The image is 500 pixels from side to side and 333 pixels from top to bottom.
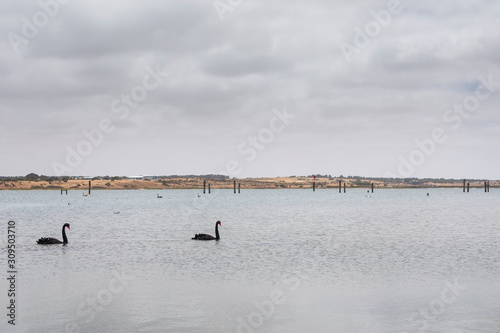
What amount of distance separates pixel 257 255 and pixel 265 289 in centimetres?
1223

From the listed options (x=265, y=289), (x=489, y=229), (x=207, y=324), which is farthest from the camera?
(x=489, y=229)

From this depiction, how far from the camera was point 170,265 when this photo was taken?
1312 inches

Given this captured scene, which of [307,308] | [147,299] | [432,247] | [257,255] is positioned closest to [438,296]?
[307,308]

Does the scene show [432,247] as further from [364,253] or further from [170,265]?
[170,265]

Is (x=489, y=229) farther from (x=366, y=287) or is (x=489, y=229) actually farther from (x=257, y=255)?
(x=366, y=287)

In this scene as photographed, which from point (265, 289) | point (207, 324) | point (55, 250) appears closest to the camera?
point (207, 324)

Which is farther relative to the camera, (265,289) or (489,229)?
(489,229)

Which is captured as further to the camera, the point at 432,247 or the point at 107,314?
the point at 432,247

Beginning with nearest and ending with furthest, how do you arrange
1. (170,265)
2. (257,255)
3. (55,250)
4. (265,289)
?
(265,289) < (170,265) < (257,255) < (55,250)

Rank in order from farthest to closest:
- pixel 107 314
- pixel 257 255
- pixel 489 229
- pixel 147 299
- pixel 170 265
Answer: pixel 489 229, pixel 257 255, pixel 170 265, pixel 147 299, pixel 107 314

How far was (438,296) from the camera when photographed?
23969mm

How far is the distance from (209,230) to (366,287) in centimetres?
3637

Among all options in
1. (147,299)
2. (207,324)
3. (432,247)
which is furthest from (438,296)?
(432,247)

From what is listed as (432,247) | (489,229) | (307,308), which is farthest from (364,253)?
(489,229)
